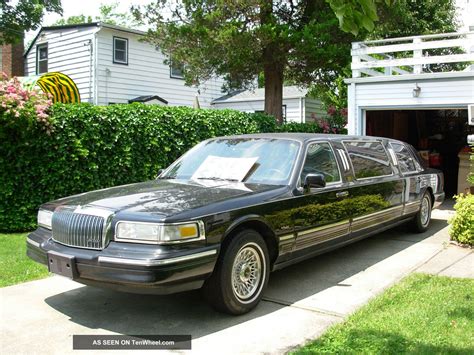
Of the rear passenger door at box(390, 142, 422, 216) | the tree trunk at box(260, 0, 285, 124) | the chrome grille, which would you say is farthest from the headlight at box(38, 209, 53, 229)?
the tree trunk at box(260, 0, 285, 124)

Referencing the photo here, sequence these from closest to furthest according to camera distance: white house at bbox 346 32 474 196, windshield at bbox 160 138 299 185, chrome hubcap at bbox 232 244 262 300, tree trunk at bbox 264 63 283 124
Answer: chrome hubcap at bbox 232 244 262 300, windshield at bbox 160 138 299 185, white house at bbox 346 32 474 196, tree trunk at bbox 264 63 283 124

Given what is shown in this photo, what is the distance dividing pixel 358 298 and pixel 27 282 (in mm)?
3612

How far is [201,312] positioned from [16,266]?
2.80 metres

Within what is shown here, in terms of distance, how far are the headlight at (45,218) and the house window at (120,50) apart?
13.6 meters

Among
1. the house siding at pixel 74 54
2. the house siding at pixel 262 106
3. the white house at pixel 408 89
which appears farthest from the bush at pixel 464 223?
the house siding at pixel 262 106

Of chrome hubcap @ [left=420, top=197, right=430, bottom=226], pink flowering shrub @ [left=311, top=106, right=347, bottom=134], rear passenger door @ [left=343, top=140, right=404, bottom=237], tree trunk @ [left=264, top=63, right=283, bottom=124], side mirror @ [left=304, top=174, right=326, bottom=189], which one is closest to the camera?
side mirror @ [left=304, top=174, right=326, bottom=189]

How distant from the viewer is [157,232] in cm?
394

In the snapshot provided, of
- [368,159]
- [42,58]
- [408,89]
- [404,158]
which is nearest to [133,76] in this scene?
[42,58]

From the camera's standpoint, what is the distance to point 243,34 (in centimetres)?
1131

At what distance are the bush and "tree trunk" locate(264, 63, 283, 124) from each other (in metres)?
6.72

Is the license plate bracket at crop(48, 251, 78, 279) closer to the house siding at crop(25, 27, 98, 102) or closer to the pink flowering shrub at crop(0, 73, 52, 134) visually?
the pink flowering shrub at crop(0, 73, 52, 134)

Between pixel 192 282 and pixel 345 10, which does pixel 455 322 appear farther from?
pixel 345 10

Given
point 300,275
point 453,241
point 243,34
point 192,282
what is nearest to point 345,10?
point 192,282

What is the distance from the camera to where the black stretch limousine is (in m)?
3.96
